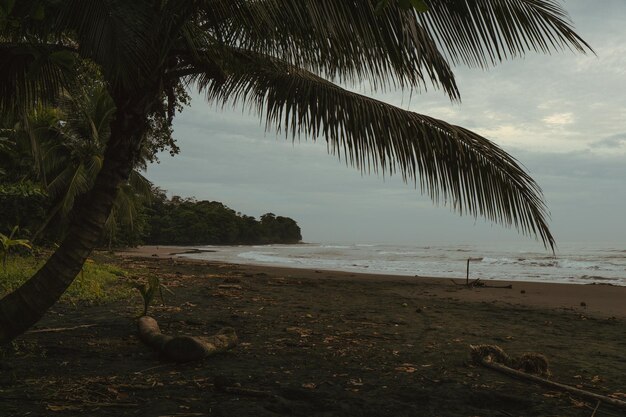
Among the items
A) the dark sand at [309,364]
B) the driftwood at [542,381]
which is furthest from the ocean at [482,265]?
the driftwood at [542,381]

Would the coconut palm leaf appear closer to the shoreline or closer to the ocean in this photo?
the shoreline

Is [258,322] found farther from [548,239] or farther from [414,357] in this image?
[548,239]

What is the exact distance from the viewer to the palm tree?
9.83ft

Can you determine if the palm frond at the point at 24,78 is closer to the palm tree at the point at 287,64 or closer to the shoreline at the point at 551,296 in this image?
the palm tree at the point at 287,64

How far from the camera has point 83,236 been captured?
3639mm

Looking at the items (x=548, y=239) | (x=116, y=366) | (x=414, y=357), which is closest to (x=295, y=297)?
(x=414, y=357)

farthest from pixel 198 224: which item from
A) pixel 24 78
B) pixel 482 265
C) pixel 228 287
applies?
pixel 24 78

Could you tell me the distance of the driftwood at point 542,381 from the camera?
336 centimetres

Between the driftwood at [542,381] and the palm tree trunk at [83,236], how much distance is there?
3.50 m

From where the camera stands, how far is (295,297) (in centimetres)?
963

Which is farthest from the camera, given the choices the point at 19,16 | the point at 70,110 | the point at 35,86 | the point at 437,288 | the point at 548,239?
the point at 70,110

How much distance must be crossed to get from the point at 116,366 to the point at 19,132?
34.6 ft

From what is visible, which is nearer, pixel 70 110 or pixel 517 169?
pixel 517 169

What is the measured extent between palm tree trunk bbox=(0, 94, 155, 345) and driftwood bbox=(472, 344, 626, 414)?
350 cm
